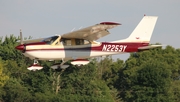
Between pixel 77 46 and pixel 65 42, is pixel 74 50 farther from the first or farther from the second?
pixel 65 42

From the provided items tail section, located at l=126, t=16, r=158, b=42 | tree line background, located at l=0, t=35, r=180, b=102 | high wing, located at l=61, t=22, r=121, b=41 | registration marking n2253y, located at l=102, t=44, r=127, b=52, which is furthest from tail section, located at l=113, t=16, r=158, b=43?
tree line background, located at l=0, t=35, r=180, b=102

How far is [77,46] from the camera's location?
3316cm

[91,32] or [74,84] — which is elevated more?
[91,32]

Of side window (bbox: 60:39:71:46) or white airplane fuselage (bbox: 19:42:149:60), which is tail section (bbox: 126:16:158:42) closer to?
white airplane fuselage (bbox: 19:42:149:60)

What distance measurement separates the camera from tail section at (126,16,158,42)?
115 feet

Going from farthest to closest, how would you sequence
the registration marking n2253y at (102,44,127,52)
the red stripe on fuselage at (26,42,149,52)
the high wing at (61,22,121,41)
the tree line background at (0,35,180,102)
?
the tree line background at (0,35,180,102) → the registration marking n2253y at (102,44,127,52) → the red stripe on fuselage at (26,42,149,52) → the high wing at (61,22,121,41)

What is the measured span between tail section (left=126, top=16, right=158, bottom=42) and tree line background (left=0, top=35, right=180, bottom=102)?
22.8 metres

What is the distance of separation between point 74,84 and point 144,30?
27657mm

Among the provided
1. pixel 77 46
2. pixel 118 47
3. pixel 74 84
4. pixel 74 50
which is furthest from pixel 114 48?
pixel 74 84

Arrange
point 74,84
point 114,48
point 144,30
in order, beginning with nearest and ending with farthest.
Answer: point 114,48, point 144,30, point 74,84

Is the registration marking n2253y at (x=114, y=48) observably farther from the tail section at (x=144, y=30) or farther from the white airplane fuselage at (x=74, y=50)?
the tail section at (x=144, y=30)

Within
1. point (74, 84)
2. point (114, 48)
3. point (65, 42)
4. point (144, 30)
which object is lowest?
point (74, 84)

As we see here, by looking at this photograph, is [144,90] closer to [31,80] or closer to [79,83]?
[79,83]

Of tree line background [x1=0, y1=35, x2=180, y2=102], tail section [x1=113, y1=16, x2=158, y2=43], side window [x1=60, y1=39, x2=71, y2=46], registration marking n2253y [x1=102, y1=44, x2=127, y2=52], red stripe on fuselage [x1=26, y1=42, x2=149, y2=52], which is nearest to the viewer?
side window [x1=60, y1=39, x2=71, y2=46]
